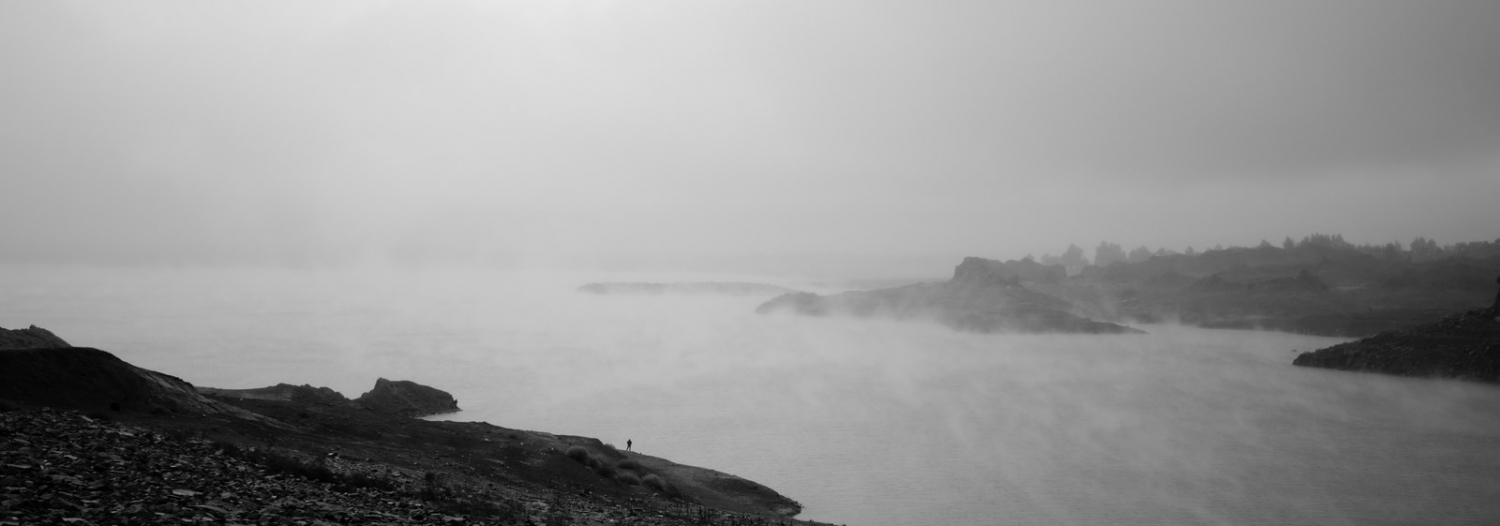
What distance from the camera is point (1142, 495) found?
50.7 meters

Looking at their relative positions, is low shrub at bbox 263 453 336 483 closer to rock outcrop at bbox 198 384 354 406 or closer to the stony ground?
the stony ground

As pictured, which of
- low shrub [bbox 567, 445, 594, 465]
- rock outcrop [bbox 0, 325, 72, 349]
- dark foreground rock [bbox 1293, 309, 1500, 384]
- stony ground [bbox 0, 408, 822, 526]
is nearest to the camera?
stony ground [bbox 0, 408, 822, 526]

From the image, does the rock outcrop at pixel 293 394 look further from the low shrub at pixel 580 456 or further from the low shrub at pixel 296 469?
the low shrub at pixel 296 469

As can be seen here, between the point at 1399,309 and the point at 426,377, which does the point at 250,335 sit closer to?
the point at 426,377

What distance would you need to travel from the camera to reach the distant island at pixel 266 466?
14.8 m

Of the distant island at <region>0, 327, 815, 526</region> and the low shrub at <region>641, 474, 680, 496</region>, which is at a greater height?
the distant island at <region>0, 327, 815, 526</region>

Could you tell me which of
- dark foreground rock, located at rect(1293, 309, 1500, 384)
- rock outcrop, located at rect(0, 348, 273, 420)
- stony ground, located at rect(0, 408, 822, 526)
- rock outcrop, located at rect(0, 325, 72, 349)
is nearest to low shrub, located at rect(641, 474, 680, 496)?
stony ground, located at rect(0, 408, 822, 526)

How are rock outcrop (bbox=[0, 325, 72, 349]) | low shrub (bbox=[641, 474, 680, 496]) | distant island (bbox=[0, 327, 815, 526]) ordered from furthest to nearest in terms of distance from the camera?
low shrub (bbox=[641, 474, 680, 496])
rock outcrop (bbox=[0, 325, 72, 349])
distant island (bbox=[0, 327, 815, 526])

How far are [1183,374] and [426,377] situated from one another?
126m

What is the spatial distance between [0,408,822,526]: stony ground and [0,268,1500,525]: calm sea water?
25.5 m

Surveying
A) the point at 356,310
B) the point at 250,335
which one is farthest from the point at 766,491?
the point at 356,310

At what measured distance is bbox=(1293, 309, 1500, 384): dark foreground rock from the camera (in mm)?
112625

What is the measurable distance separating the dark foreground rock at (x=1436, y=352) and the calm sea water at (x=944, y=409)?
18.9 feet

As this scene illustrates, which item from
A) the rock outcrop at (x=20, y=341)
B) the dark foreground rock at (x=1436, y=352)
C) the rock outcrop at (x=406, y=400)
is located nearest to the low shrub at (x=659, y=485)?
the rock outcrop at (x=20, y=341)
